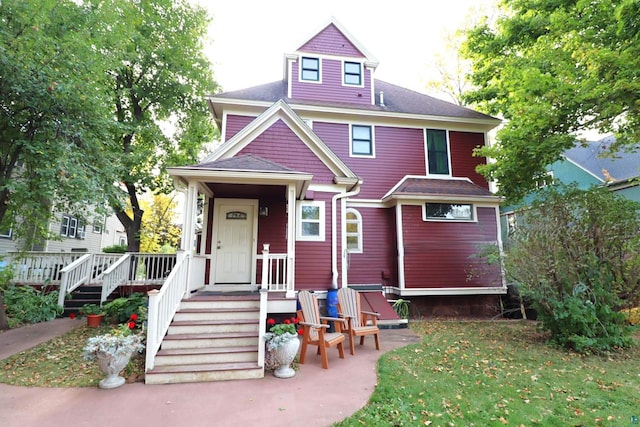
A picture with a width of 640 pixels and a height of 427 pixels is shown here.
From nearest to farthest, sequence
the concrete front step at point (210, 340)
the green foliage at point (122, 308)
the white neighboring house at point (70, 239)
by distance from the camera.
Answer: the concrete front step at point (210, 340) < the green foliage at point (122, 308) < the white neighboring house at point (70, 239)

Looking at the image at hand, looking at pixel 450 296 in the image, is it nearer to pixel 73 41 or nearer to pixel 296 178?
pixel 296 178

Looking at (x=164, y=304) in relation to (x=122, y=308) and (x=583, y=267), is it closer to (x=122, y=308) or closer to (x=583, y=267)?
(x=122, y=308)

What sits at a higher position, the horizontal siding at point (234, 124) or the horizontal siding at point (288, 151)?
the horizontal siding at point (234, 124)

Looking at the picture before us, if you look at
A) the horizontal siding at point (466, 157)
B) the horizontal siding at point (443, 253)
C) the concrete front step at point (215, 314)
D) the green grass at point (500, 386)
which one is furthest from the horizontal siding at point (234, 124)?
the green grass at point (500, 386)

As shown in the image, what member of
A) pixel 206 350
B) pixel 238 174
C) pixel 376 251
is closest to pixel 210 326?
pixel 206 350

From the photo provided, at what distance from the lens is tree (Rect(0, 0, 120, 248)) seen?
5.87 m

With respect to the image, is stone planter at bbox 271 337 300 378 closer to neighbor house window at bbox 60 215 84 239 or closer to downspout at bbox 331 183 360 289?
downspout at bbox 331 183 360 289

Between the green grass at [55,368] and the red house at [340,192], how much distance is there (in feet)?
5.99

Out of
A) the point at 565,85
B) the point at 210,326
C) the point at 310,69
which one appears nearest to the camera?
the point at 210,326

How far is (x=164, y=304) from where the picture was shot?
4609 millimetres

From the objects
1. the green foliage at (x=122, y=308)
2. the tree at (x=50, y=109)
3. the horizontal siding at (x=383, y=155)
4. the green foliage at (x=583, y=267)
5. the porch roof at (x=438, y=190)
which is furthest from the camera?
the horizontal siding at (x=383, y=155)

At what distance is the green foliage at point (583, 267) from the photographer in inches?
218

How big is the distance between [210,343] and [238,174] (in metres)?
3.11

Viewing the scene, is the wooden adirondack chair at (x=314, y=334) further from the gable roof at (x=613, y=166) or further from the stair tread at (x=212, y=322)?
the gable roof at (x=613, y=166)
